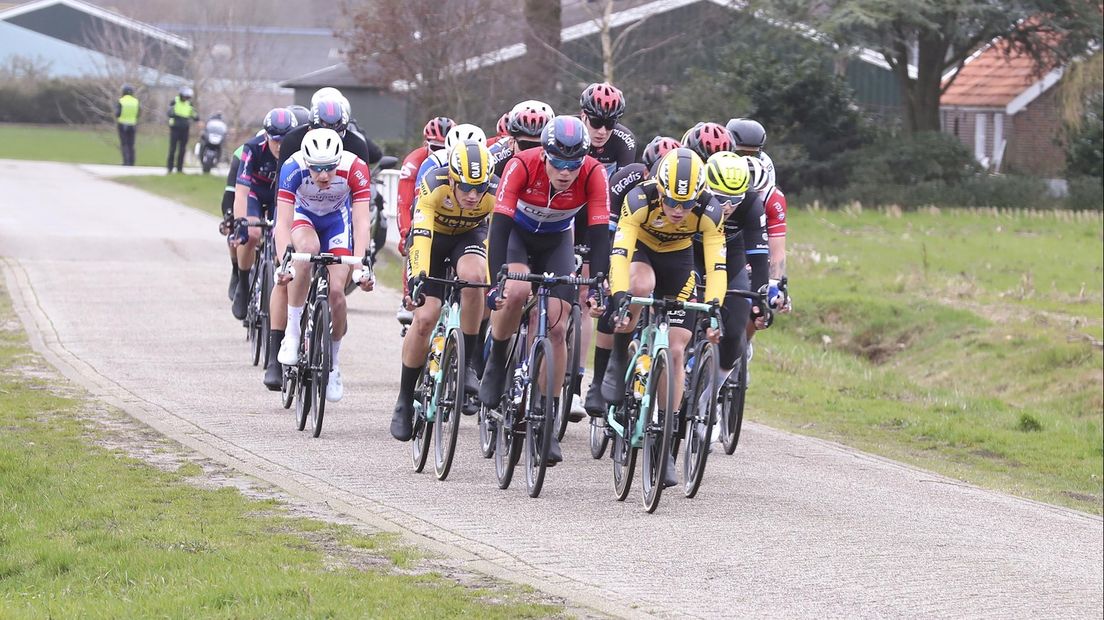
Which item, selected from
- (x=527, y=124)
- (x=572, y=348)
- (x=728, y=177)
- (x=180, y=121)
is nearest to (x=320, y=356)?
(x=572, y=348)

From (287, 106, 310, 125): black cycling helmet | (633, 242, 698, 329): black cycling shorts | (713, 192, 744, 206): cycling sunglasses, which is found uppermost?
(287, 106, 310, 125): black cycling helmet

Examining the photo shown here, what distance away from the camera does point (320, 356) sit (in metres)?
10.5

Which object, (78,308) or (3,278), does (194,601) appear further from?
(3,278)

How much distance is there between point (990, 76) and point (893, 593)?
4637 cm

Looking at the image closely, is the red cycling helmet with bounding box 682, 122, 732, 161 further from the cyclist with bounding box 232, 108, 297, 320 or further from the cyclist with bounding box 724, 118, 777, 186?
the cyclist with bounding box 232, 108, 297, 320

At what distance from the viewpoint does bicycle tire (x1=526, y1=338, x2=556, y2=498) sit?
869 centimetres

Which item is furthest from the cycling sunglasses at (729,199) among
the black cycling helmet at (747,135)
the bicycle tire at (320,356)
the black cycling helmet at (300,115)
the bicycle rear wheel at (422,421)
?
the black cycling helmet at (300,115)

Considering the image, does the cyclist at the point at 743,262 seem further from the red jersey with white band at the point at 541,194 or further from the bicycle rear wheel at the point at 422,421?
the bicycle rear wheel at the point at 422,421

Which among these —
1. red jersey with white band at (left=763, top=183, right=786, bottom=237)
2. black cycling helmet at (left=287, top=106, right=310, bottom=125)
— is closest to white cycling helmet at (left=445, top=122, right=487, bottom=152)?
red jersey with white band at (left=763, top=183, right=786, bottom=237)

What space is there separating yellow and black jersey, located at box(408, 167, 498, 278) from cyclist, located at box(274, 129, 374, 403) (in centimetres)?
90

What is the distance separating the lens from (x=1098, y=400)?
16.9 metres

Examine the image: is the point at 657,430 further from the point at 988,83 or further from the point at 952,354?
the point at 988,83

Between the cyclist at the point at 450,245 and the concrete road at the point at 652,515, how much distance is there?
57 centimetres

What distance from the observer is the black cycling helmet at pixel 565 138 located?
871 cm
